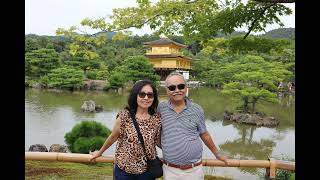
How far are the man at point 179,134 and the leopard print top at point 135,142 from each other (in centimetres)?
6

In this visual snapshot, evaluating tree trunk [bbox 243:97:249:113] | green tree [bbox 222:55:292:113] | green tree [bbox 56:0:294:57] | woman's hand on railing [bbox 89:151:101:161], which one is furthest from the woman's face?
tree trunk [bbox 243:97:249:113]

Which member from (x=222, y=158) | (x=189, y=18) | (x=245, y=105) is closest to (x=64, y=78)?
(x=245, y=105)

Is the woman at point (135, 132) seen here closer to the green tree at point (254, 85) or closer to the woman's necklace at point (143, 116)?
the woman's necklace at point (143, 116)

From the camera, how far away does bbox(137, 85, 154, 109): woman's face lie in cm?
156

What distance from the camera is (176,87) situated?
1598 mm

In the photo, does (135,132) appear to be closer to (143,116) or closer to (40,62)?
(143,116)

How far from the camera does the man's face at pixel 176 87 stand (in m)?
1.59

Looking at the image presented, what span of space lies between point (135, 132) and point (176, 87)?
0.28 meters

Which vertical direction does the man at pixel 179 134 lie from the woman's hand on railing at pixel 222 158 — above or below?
above

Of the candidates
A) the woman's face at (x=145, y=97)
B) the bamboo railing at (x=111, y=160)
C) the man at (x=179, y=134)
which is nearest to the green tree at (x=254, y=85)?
the bamboo railing at (x=111, y=160)
